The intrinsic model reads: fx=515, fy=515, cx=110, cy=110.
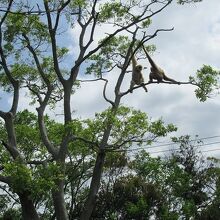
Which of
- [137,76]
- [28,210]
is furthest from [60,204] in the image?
[137,76]

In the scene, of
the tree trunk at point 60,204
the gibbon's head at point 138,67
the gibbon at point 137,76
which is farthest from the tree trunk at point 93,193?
the gibbon's head at point 138,67

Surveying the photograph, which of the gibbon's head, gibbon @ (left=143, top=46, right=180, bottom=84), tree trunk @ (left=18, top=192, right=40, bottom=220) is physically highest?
the gibbon's head

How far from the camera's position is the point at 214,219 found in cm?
2025

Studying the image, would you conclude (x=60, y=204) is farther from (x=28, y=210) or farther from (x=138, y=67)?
(x=138, y=67)

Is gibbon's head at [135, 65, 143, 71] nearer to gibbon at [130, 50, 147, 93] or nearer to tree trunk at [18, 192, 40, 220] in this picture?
gibbon at [130, 50, 147, 93]

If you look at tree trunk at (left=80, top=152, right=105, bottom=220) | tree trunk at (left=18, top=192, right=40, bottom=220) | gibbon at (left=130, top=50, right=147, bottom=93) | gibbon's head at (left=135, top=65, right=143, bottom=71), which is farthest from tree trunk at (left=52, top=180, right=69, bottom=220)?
gibbon's head at (left=135, top=65, right=143, bottom=71)

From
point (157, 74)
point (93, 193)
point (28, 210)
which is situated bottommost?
point (28, 210)

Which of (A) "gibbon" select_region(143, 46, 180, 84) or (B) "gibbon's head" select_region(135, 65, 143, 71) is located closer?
(A) "gibbon" select_region(143, 46, 180, 84)

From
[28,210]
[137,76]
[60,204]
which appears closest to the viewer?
[28,210]

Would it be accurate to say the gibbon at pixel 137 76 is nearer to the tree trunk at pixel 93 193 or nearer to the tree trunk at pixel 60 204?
the tree trunk at pixel 93 193

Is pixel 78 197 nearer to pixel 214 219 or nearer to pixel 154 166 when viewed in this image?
pixel 154 166

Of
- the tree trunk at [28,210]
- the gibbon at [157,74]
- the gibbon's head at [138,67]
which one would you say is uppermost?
the gibbon's head at [138,67]

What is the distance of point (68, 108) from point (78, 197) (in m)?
6.56

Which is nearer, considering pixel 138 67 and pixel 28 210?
pixel 28 210
